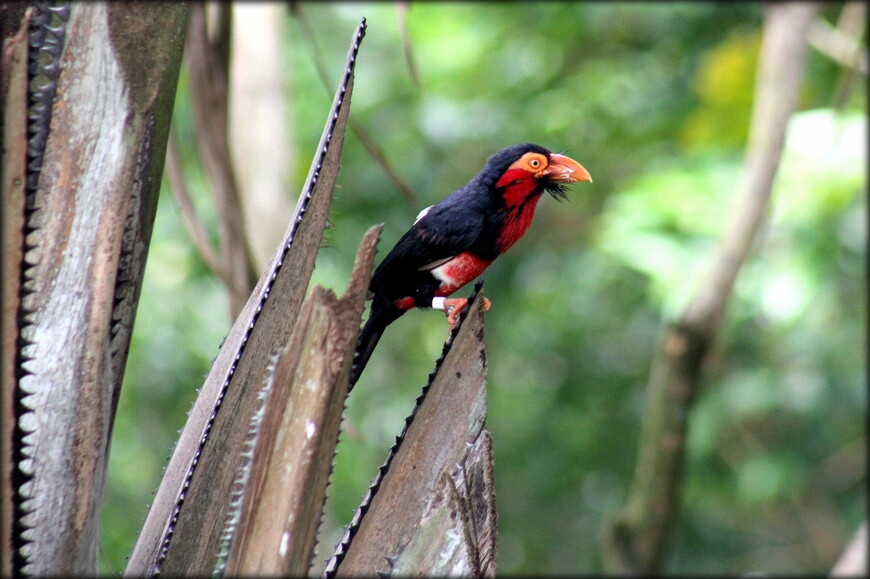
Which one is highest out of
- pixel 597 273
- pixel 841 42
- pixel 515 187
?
pixel 515 187

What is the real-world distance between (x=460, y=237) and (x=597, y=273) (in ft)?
13.1

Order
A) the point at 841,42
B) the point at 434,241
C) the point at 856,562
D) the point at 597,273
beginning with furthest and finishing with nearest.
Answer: the point at 597,273
the point at 841,42
the point at 856,562
the point at 434,241

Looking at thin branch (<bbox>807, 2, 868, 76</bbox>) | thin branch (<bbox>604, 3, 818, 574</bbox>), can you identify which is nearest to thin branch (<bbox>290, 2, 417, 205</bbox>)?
thin branch (<bbox>604, 3, 818, 574</bbox>)

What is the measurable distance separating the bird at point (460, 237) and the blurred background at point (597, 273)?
6.30ft

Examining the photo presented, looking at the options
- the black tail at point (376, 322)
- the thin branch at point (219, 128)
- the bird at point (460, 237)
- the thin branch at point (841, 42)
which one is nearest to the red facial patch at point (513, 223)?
the bird at point (460, 237)

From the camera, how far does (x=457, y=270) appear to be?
99.8 inches

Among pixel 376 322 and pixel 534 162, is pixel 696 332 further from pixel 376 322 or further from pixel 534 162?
pixel 376 322

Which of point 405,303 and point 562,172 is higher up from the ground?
point 562,172

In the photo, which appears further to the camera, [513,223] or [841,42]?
[841,42]

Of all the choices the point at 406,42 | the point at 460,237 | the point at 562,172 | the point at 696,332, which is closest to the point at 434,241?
the point at 460,237

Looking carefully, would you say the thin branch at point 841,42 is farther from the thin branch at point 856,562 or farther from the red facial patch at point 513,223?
the red facial patch at point 513,223

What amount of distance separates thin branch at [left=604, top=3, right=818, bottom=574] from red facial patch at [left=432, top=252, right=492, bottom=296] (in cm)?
232

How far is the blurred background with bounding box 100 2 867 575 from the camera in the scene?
208 inches

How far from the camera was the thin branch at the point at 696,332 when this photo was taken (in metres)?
4.55
